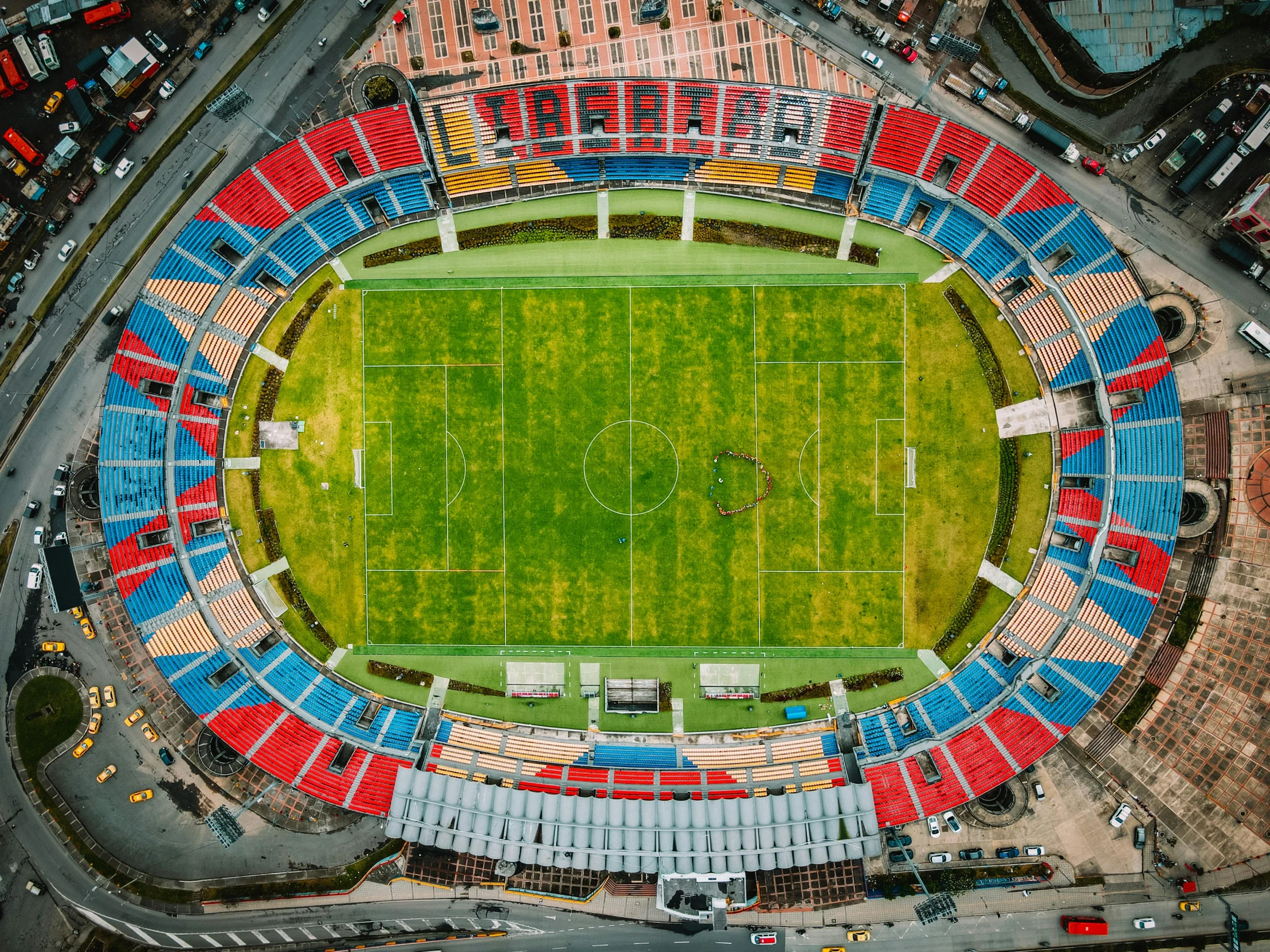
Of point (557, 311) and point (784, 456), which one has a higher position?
point (557, 311)

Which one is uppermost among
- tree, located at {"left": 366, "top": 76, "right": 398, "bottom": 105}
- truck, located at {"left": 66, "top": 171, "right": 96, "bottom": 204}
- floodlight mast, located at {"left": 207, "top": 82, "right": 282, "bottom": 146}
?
tree, located at {"left": 366, "top": 76, "right": 398, "bottom": 105}

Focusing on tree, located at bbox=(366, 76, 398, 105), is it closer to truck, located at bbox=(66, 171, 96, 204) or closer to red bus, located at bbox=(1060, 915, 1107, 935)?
truck, located at bbox=(66, 171, 96, 204)

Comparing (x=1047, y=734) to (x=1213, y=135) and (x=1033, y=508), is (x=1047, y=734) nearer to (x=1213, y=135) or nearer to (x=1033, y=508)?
(x=1033, y=508)

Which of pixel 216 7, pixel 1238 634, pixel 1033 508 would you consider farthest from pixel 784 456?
pixel 216 7

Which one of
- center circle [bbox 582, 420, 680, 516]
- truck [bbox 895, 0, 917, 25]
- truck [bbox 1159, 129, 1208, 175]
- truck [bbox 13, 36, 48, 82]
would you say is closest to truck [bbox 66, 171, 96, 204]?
truck [bbox 13, 36, 48, 82]

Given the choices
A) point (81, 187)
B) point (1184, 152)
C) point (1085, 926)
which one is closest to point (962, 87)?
point (1184, 152)
